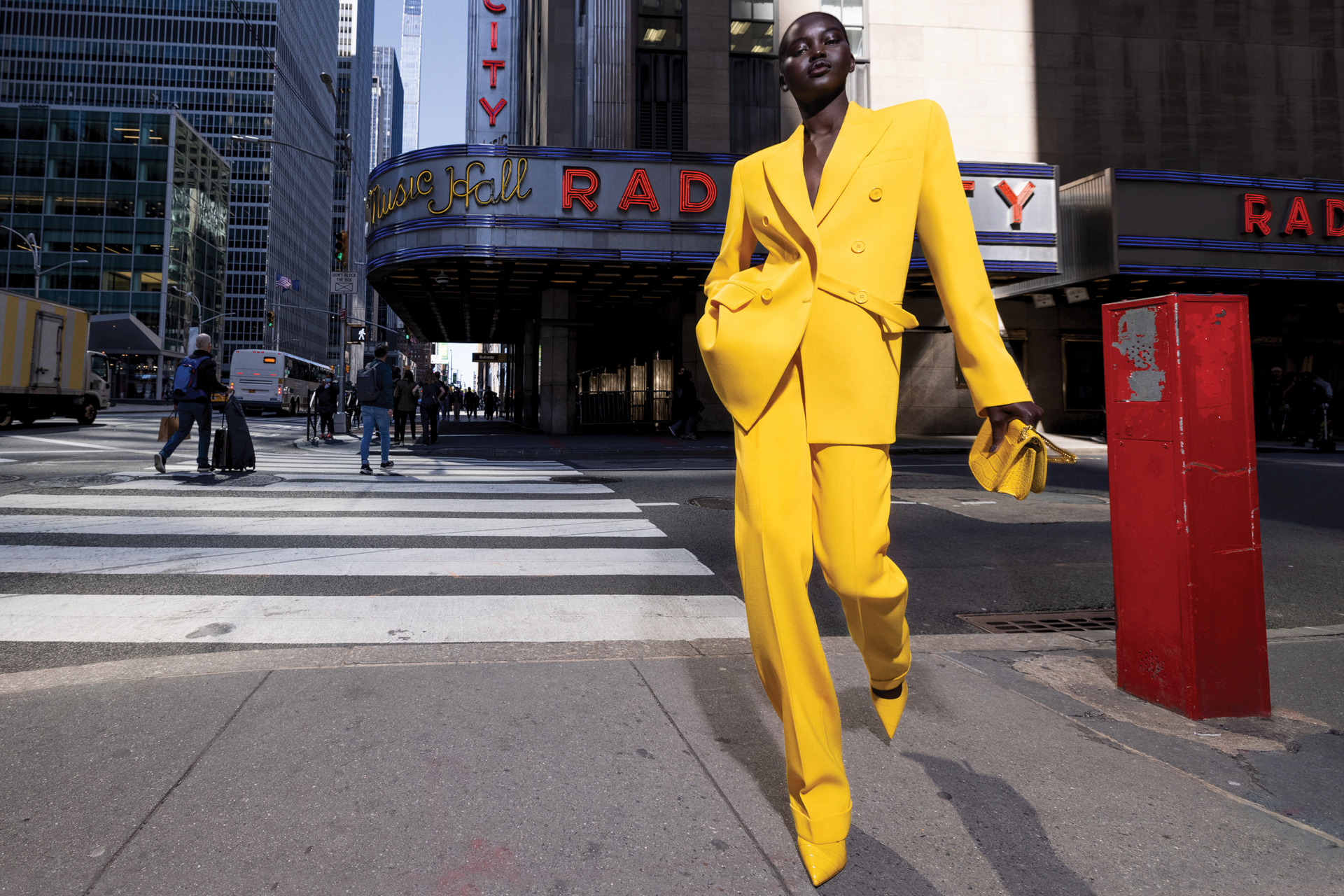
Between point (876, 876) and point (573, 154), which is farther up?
point (573, 154)

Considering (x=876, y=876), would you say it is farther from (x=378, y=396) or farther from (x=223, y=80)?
(x=223, y=80)

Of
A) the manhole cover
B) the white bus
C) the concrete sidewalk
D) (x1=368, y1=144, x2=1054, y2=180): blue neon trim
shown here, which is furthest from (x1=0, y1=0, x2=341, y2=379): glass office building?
the concrete sidewalk

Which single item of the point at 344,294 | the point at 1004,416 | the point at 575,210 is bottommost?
the point at 1004,416

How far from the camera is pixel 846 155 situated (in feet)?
6.81

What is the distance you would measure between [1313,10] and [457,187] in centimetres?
2772

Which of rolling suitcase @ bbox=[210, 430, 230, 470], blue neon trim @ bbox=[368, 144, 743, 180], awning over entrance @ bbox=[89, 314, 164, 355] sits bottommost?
rolling suitcase @ bbox=[210, 430, 230, 470]

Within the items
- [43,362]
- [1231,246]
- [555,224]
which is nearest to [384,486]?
[555,224]

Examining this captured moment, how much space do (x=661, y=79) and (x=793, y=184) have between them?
76.7ft

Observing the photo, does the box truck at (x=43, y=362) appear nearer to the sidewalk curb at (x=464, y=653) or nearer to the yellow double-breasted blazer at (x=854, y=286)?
the sidewalk curb at (x=464, y=653)

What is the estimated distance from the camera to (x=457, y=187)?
1989 cm

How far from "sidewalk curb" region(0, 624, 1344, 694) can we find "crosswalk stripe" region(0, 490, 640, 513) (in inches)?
167

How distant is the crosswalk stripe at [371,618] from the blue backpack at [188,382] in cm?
684

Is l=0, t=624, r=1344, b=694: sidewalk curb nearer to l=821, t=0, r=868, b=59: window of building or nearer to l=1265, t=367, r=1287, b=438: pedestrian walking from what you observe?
l=821, t=0, r=868, b=59: window of building

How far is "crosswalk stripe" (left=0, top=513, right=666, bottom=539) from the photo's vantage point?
21.9ft
